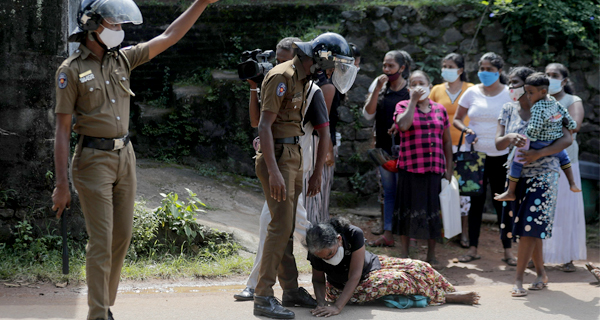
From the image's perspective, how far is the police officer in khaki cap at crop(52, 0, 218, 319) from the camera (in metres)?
3.31

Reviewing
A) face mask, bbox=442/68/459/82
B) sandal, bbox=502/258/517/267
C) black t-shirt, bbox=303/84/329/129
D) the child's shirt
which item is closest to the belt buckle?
black t-shirt, bbox=303/84/329/129

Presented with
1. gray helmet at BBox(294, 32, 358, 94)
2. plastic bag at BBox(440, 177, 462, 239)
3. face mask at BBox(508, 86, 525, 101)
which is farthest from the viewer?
plastic bag at BBox(440, 177, 462, 239)

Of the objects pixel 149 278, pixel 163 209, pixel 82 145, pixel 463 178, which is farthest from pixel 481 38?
pixel 82 145

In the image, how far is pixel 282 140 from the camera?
13.0 ft

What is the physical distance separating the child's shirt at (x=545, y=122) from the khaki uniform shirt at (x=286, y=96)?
186 cm

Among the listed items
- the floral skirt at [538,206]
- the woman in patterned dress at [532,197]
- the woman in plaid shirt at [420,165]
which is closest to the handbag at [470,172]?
the woman in plaid shirt at [420,165]

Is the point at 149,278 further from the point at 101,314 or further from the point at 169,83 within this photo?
the point at 169,83

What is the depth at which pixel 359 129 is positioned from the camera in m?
7.87

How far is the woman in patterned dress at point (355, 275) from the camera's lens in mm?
4012

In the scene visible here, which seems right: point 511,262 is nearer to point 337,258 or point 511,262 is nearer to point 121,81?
point 337,258

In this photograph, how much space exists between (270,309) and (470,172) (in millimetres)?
3016

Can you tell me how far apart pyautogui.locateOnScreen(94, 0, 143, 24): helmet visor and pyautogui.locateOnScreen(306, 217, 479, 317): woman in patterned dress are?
1762mm

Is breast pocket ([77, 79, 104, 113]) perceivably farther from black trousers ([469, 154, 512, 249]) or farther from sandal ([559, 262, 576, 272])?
sandal ([559, 262, 576, 272])

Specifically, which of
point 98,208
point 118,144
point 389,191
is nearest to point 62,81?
point 118,144
